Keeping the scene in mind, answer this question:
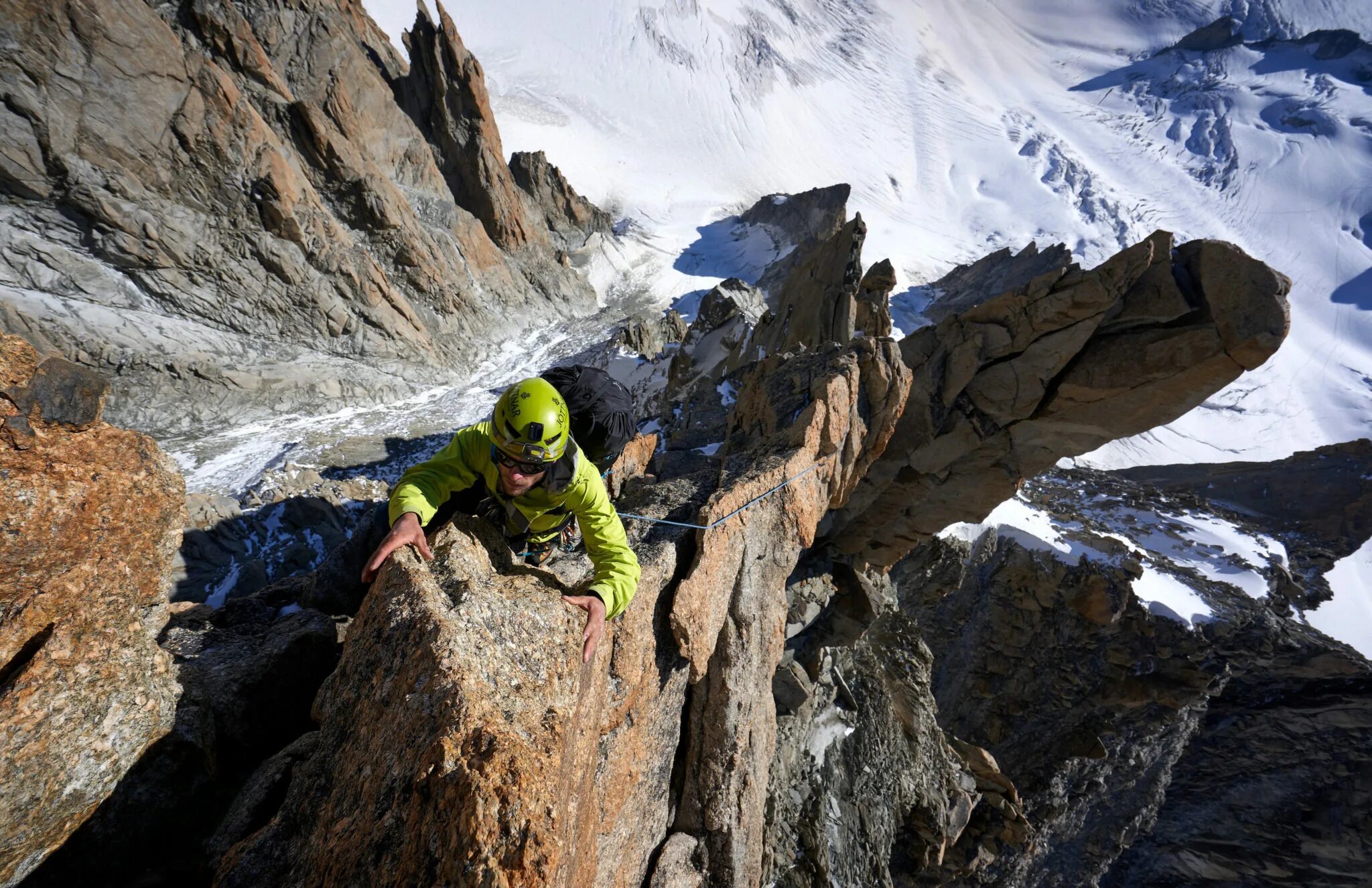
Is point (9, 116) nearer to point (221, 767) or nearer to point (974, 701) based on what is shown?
point (221, 767)

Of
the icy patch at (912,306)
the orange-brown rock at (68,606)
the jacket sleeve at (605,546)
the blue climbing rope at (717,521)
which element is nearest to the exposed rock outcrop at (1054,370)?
the blue climbing rope at (717,521)

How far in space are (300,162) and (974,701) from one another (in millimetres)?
39873

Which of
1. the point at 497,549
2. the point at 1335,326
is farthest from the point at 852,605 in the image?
the point at 1335,326

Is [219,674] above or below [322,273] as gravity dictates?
below

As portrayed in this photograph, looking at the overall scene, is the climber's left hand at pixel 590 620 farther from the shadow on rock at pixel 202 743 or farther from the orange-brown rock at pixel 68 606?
the orange-brown rock at pixel 68 606

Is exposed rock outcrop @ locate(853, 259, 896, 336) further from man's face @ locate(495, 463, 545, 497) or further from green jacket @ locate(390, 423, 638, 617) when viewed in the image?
man's face @ locate(495, 463, 545, 497)

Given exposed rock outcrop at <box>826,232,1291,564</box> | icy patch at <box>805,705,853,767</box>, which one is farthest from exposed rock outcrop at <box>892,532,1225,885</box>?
icy patch at <box>805,705,853,767</box>

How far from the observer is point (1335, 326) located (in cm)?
8294

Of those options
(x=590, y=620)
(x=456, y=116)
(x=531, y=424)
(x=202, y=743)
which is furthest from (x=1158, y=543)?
(x=456, y=116)

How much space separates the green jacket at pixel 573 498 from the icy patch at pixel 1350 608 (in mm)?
53581

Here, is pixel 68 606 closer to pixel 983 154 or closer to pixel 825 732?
pixel 825 732

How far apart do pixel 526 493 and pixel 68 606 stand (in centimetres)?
282

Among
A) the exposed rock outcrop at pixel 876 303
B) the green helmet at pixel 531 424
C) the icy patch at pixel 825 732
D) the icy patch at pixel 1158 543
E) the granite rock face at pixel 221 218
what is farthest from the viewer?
the icy patch at pixel 1158 543

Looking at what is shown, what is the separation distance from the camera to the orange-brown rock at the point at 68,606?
2.74m
